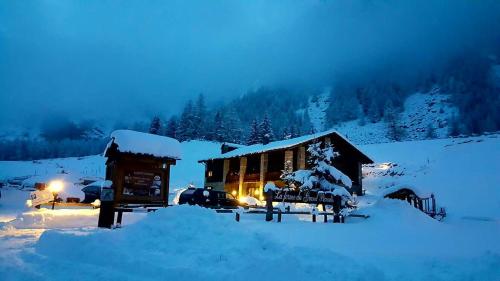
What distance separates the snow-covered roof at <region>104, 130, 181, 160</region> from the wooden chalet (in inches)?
→ 733

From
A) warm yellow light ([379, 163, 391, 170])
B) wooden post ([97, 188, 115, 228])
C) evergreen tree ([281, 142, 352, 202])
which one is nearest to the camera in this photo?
wooden post ([97, 188, 115, 228])

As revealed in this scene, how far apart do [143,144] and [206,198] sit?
34.3ft

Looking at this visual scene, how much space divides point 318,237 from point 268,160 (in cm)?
2595

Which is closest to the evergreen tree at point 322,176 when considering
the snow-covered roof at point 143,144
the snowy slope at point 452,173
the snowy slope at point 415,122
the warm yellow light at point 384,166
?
the snow-covered roof at point 143,144

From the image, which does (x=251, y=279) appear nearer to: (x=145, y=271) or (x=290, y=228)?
(x=145, y=271)

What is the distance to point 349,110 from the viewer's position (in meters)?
119

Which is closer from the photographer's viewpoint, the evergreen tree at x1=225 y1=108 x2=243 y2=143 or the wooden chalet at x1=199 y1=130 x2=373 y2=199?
the wooden chalet at x1=199 y1=130 x2=373 y2=199

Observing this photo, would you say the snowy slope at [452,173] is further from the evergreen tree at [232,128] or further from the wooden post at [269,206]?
the evergreen tree at [232,128]

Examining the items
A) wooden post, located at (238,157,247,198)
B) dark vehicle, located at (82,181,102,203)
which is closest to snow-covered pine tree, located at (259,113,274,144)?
wooden post, located at (238,157,247,198)

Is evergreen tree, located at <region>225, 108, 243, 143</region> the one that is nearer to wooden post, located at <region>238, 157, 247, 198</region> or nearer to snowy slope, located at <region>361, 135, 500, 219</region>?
snowy slope, located at <region>361, 135, 500, 219</region>

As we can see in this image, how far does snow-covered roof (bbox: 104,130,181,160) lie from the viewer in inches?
544

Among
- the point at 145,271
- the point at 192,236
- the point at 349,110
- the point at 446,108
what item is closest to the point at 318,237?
the point at 192,236

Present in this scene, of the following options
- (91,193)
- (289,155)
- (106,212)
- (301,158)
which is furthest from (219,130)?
(106,212)

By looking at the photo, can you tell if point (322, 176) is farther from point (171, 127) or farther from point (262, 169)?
point (171, 127)
